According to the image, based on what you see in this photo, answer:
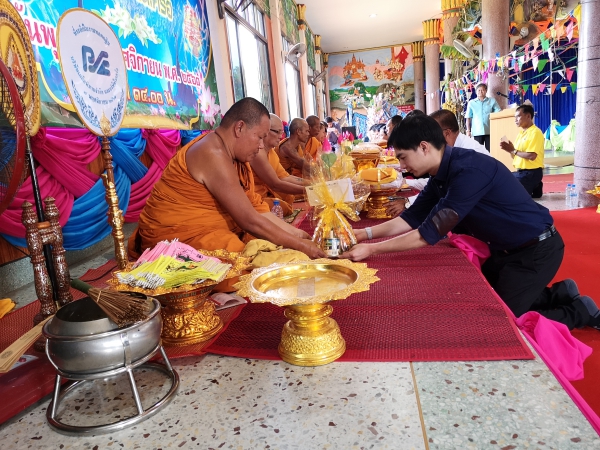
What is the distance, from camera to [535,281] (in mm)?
2105

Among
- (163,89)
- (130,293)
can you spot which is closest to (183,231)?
(130,293)

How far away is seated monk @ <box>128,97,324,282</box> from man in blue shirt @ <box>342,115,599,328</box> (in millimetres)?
592

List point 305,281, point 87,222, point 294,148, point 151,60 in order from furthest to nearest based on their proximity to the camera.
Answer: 1. point 294,148
2. point 151,60
3. point 87,222
4. point 305,281

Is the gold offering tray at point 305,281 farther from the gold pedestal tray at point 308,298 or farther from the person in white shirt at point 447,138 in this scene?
the person in white shirt at point 447,138

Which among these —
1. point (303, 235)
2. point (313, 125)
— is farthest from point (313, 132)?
point (303, 235)

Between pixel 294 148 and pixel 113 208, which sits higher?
pixel 294 148

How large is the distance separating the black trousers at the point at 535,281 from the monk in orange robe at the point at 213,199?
3.29 feet

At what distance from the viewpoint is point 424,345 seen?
121cm

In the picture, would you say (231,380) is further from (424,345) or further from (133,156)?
(133,156)

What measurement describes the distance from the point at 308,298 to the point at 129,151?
2702mm

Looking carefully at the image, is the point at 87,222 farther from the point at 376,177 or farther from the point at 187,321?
the point at 376,177

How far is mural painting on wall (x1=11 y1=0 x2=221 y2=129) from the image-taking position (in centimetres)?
258

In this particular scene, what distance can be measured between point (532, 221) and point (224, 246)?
1.49 metres

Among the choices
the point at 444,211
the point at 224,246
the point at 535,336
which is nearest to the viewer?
the point at 535,336
